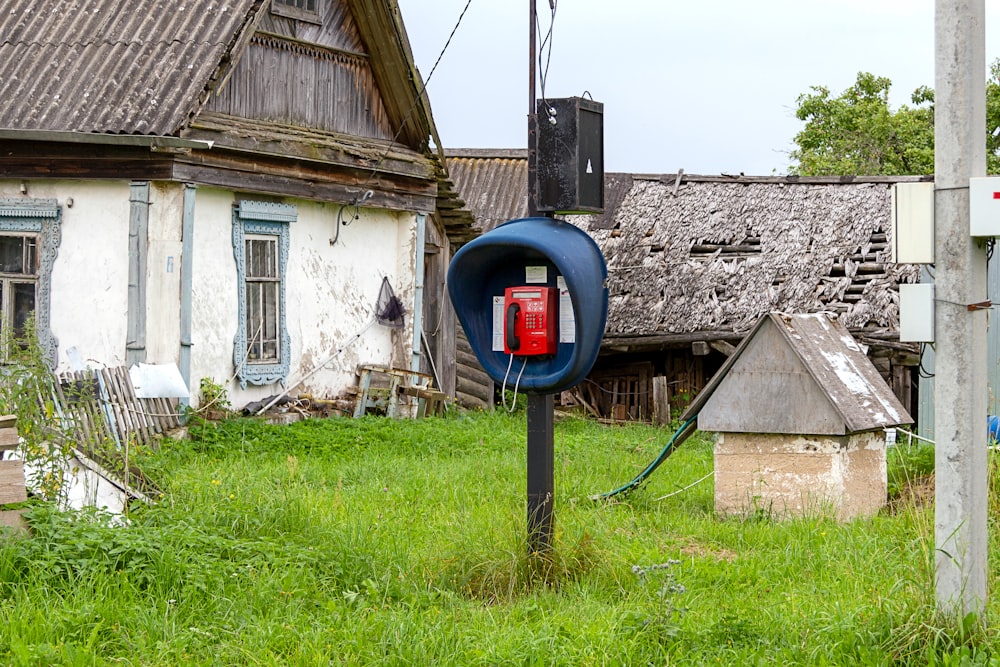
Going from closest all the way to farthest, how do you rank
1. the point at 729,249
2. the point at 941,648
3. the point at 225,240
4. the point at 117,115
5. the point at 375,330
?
1. the point at 941,648
2. the point at 117,115
3. the point at 225,240
4. the point at 375,330
5. the point at 729,249

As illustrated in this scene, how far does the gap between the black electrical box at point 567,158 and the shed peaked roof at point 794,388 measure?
258 centimetres

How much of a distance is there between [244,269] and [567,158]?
7.27 meters

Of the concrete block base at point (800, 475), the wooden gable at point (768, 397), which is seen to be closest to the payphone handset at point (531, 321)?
the wooden gable at point (768, 397)

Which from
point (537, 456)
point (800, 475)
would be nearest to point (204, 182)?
point (800, 475)

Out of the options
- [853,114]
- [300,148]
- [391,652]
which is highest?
[853,114]

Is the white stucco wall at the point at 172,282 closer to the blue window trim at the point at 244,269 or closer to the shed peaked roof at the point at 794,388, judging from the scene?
the blue window trim at the point at 244,269

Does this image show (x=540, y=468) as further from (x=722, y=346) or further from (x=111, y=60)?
(x=722, y=346)

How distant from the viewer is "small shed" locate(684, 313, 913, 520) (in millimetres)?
8281

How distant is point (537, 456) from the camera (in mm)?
6273

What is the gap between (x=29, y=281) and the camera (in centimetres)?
1219

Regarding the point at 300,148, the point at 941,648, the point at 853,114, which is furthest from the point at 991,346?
the point at 853,114

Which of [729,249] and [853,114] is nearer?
[729,249]

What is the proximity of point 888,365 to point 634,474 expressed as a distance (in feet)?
23.0

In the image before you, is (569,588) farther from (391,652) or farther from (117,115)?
(117,115)
